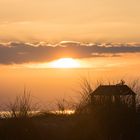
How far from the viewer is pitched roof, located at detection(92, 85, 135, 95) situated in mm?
16356

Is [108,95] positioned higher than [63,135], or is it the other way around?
[108,95]

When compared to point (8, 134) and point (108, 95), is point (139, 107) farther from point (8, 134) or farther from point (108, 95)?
point (8, 134)

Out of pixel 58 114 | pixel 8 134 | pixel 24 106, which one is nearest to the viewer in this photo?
pixel 8 134

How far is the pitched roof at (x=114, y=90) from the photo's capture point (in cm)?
1636

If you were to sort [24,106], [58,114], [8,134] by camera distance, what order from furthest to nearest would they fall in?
[58,114] < [24,106] < [8,134]

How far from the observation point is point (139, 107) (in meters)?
16.0

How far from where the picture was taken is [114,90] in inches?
678

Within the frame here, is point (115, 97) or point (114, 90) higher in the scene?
point (114, 90)

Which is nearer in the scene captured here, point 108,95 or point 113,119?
point 113,119

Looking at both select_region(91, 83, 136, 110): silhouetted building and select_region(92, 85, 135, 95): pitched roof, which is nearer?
select_region(91, 83, 136, 110): silhouetted building

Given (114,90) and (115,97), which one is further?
(114,90)

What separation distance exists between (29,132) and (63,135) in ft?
3.62

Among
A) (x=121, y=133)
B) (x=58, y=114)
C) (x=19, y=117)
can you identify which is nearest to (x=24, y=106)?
(x=19, y=117)

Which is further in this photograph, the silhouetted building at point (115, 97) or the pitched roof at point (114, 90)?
the pitched roof at point (114, 90)
